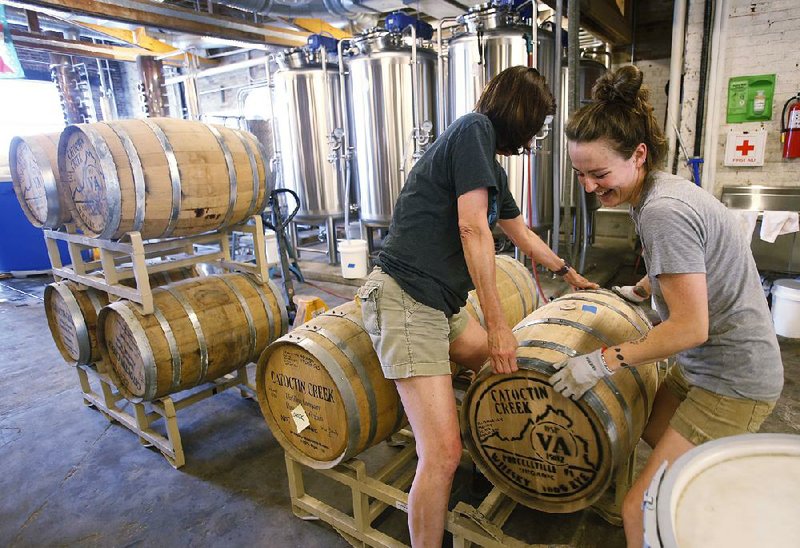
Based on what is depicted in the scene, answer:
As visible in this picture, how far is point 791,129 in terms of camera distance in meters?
4.64

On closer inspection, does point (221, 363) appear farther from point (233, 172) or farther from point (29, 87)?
point (29, 87)

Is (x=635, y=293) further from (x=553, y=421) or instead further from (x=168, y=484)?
(x=168, y=484)

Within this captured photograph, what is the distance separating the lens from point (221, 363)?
3.14 m

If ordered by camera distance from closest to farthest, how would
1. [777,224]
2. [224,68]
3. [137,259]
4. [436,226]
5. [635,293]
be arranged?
[436,226] < [635,293] < [137,259] < [777,224] < [224,68]

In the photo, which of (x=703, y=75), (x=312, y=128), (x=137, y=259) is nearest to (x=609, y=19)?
(x=703, y=75)

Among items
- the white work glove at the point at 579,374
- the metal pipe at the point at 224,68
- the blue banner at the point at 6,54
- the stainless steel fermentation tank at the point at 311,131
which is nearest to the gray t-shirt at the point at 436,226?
the white work glove at the point at 579,374

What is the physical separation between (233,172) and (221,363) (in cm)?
123

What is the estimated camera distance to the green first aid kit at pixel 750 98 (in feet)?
15.5

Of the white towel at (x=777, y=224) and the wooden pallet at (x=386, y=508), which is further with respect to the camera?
the white towel at (x=777, y=224)

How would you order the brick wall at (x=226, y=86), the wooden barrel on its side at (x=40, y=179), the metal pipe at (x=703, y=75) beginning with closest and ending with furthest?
the wooden barrel on its side at (x=40, y=179) < the metal pipe at (x=703, y=75) < the brick wall at (x=226, y=86)

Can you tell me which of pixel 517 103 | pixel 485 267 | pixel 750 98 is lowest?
pixel 485 267

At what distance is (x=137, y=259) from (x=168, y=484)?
1.31 m

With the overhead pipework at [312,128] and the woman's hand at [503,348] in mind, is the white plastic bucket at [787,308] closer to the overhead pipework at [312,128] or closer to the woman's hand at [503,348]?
the woman's hand at [503,348]

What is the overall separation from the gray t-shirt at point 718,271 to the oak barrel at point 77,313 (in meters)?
3.28
